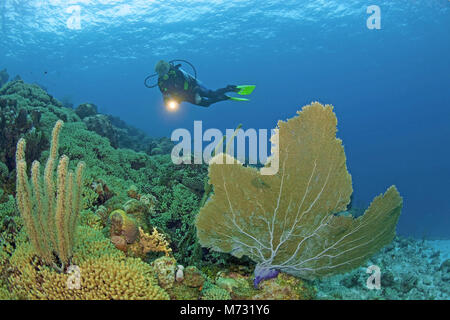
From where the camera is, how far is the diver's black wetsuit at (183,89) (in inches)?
399

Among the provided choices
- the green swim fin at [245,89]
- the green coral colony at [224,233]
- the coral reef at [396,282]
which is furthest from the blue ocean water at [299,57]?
the green coral colony at [224,233]

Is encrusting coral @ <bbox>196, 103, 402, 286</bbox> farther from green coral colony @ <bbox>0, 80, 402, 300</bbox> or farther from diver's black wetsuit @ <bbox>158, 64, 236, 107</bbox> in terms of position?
diver's black wetsuit @ <bbox>158, 64, 236, 107</bbox>

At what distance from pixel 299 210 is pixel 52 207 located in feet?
11.0

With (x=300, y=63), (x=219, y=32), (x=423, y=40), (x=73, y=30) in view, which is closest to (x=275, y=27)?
(x=219, y=32)

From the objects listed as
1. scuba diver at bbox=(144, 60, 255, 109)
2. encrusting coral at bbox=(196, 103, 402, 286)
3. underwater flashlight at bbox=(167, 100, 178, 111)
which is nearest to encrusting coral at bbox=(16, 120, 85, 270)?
encrusting coral at bbox=(196, 103, 402, 286)

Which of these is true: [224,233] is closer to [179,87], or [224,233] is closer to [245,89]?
[245,89]

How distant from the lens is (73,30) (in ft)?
122

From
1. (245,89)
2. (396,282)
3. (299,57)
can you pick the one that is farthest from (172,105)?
(299,57)

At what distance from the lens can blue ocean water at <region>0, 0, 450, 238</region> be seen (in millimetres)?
30859

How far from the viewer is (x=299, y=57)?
48750 millimetres

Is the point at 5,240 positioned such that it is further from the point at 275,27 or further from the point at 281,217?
the point at 275,27

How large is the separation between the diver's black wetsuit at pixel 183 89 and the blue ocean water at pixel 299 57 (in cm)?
1802

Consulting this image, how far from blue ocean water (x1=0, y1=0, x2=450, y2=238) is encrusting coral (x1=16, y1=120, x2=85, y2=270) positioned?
2386 centimetres

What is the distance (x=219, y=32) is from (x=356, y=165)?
244ft
